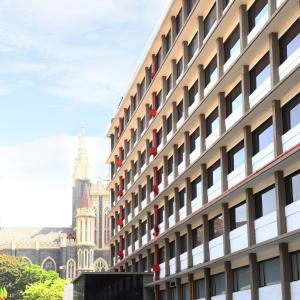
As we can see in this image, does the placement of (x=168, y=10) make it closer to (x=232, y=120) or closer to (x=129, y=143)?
(x=232, y=120)

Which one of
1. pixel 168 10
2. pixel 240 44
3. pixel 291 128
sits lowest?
pixel 291 128

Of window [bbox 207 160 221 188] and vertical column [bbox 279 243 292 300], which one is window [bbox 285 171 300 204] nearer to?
vertical column [bbox 279 243 292 300]

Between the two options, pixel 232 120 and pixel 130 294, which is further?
pixel 130 294

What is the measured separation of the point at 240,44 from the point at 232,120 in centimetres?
337

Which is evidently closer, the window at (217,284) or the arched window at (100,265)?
the window at (217,284)

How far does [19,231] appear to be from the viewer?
573ft

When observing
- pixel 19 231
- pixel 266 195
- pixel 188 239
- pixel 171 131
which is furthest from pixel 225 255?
pixel 19 231

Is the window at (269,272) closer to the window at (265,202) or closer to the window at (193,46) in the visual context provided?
the window at (265,202)

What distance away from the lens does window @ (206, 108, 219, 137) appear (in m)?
31.5

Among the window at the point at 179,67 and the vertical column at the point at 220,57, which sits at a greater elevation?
the window at the point at 179,67

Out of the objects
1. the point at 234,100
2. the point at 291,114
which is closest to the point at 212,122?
the point at 234,100

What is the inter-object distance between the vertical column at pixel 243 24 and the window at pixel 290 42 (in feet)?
9.30

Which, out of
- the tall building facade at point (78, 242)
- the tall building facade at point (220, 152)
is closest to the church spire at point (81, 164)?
the tall building facade at point (78, 242)

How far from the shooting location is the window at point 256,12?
25859mm
